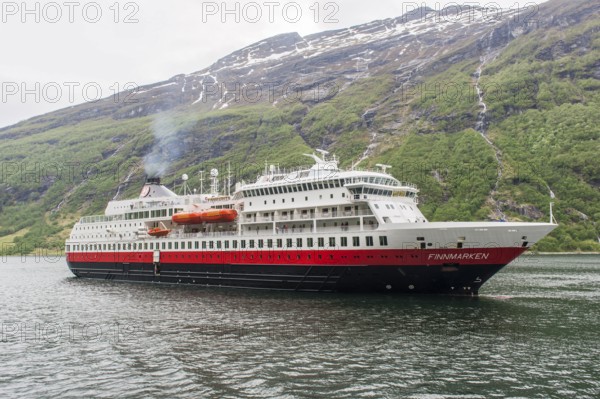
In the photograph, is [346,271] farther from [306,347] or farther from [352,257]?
[306,347]

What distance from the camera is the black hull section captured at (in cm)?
3469

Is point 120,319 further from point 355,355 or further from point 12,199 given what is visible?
point 12,199

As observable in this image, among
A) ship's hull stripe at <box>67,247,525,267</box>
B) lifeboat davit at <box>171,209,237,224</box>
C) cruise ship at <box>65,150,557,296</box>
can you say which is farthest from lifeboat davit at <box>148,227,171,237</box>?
ship's hull stripe at <box>67,247,525,267</box>

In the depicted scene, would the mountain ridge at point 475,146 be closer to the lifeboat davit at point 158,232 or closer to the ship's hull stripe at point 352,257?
the lifeboat davit at point 158,232

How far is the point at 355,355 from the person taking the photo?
2120 cm

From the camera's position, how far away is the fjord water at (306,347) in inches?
696

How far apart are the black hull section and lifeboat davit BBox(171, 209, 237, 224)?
4199mm

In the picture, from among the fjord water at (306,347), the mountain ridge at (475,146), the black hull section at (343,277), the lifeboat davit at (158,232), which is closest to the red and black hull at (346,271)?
the black hull section at (343,277)

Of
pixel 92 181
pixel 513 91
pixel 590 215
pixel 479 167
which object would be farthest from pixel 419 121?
pixel 92 181

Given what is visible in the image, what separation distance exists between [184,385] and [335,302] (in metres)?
17.4

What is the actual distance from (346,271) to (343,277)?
1.91ft

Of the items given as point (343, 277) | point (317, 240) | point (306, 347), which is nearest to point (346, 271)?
point (343, 277)

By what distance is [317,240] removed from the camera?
3812cm

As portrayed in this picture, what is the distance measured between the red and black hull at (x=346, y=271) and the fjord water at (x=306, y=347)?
52.2 inches
